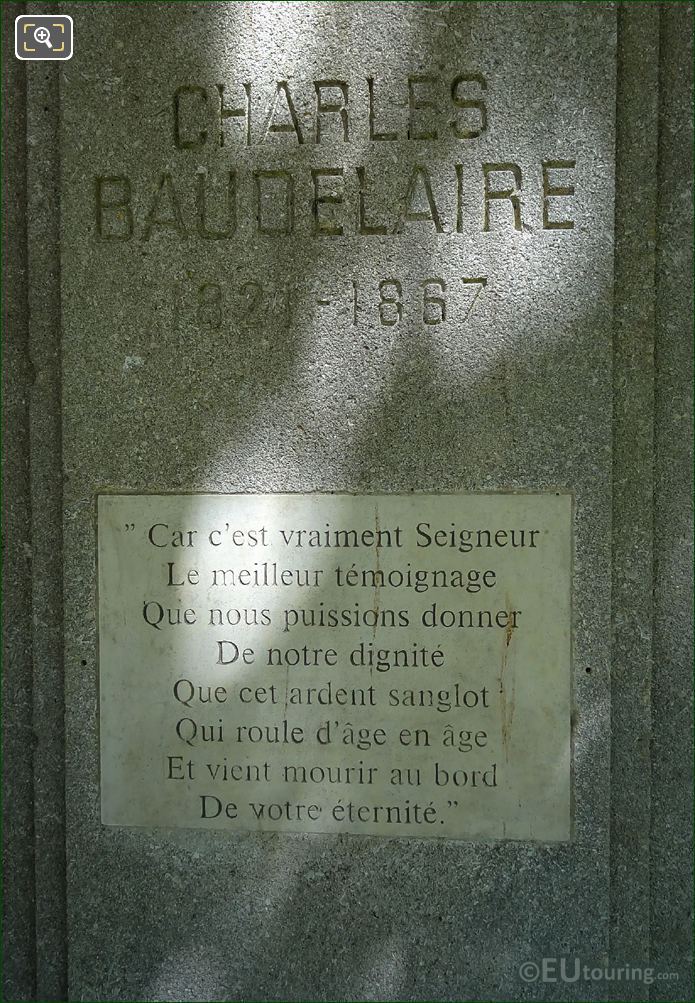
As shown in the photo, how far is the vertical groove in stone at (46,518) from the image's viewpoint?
7.92 ft

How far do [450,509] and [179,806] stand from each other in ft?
3.37

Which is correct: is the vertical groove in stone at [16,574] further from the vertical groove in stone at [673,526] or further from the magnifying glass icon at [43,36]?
the vertical groove in stone at [673,526]

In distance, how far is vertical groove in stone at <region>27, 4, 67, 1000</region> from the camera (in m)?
2.41

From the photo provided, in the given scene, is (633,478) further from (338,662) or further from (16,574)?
(16,574)

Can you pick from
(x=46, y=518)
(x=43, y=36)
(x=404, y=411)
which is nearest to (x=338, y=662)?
(x=404, y=411)

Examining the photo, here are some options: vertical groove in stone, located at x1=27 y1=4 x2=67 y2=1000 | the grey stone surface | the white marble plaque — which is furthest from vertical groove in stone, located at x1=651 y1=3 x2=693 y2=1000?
vertical groove in stone, located at x1=27 y1=4 x2=67 y2=1000

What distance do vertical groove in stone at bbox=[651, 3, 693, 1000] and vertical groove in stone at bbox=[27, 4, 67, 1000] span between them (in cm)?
154

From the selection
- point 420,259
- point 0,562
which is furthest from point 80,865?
point 420,259

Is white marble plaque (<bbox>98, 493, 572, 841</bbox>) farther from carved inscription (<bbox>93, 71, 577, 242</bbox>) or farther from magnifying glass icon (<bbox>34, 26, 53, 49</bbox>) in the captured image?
magnifying glass icon (<bbox>34, 26, 53, 49</bbox>)

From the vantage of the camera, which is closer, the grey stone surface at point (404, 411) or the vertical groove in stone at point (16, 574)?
the grey stone surface at point (404, 411)

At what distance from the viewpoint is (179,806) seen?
2383mm

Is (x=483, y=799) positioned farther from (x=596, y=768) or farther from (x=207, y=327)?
(x=207, y=327)

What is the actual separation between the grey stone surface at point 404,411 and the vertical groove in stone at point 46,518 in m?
0.02

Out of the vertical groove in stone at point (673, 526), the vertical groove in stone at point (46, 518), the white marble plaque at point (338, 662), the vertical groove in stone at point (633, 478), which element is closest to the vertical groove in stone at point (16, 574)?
the vertical groove in stone at point (46, 518)
